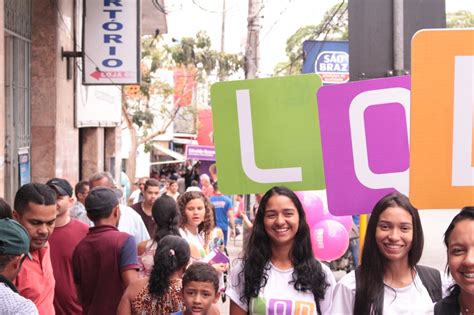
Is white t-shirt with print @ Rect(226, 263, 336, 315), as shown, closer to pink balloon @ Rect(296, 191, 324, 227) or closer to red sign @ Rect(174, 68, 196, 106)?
pink balloon @ Rect(296, 191, 324, 227)

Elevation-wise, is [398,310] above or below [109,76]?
below

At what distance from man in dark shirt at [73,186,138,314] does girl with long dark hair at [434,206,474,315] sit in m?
2.73

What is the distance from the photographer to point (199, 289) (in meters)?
5.07

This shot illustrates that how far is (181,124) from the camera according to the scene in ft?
186

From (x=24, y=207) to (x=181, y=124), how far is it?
51.8 m

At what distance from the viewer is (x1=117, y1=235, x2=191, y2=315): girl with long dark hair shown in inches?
209

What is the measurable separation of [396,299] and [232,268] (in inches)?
41.5

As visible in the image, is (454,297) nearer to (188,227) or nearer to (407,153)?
(407,153)

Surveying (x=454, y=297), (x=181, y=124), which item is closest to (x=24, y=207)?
(x=454, y=297)

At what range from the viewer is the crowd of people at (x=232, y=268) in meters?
3.99

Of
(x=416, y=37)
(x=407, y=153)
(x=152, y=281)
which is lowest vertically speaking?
(x=152, y=281)

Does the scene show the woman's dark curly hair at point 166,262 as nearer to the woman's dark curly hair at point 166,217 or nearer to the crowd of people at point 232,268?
the crowd of people at point 232,268

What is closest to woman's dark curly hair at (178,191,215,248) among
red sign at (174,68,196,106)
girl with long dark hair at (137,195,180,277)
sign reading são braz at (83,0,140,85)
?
girl with long dark hair at (137,195,180,277)

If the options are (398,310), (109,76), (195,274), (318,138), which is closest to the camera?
(398,310)
